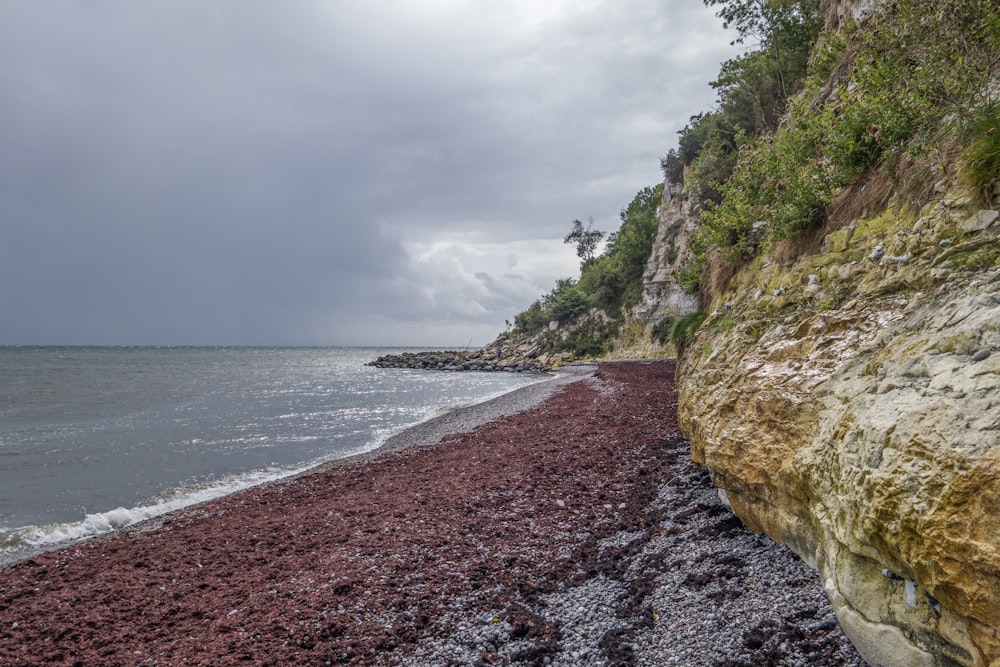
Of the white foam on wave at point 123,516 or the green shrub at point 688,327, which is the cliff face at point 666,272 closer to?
the green shrub at point 688,327

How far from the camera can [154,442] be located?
18.4 metres

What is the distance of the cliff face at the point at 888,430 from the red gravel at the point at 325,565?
3057 millimetres

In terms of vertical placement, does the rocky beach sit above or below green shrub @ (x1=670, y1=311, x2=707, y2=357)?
below

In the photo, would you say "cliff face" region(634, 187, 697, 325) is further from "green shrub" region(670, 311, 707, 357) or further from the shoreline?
"green shrub" region(670, 311, 707, 357)

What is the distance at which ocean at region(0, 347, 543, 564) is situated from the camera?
450 inches

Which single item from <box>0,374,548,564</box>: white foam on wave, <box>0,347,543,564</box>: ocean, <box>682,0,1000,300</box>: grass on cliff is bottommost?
<box>0,374,548,564</box>: white foam on wave

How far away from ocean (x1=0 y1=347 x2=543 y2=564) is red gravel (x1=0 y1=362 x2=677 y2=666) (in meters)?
1.75

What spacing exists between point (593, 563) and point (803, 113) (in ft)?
37.4

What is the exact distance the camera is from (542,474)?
36.5ft

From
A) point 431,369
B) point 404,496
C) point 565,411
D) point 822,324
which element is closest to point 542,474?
point 404,496

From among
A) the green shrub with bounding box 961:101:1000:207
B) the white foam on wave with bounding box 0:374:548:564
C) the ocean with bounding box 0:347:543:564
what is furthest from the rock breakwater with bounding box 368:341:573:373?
the green shrub with bounding box 961:101:1000:207

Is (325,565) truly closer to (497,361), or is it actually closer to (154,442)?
(154,442)

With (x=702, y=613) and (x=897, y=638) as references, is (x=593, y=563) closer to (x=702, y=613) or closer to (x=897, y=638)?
(x=702, y=613)

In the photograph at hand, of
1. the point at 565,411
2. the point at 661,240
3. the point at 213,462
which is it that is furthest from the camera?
the point at 661,240
